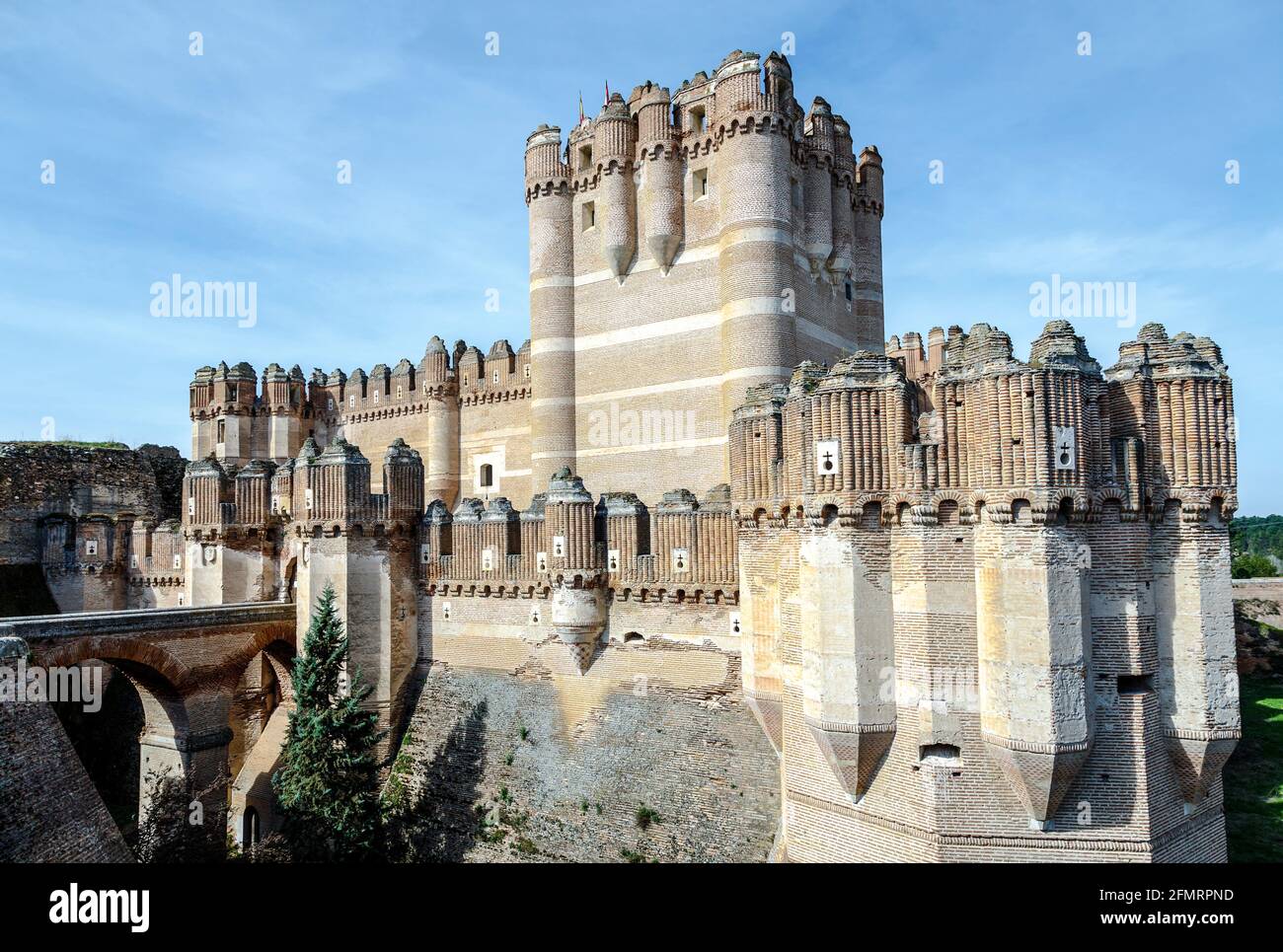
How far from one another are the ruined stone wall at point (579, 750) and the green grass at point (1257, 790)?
9285 mm

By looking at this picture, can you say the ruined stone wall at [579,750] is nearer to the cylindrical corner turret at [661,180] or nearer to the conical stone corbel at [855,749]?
the conical stone corbel at [855,749]

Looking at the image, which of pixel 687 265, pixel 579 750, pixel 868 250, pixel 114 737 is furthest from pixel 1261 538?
pixel 114 737

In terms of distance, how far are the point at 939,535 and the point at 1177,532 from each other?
3.70 metres

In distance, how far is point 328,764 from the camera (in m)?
18.9

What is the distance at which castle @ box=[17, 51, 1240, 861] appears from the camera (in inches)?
468

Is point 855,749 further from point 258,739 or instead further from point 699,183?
point 258,739

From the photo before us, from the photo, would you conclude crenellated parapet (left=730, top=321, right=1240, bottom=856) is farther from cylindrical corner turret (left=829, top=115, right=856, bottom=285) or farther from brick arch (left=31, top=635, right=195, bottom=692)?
brick arch (left=31, top=635, right=195, bottom=692)

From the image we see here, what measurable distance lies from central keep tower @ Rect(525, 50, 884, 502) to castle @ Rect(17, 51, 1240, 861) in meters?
0.11

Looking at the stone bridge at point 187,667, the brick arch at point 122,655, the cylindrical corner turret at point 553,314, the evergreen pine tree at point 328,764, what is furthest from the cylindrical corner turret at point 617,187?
the brick arch at point 122,655

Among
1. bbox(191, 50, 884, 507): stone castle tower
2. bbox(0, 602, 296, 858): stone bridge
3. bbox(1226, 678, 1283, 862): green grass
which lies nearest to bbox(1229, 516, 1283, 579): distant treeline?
bbox(1226, 678, 1283, 862): green grass

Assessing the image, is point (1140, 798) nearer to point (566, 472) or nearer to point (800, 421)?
point (800, 421)

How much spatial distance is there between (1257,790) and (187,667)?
2558cm

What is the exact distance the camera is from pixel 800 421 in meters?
13.7
